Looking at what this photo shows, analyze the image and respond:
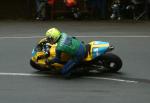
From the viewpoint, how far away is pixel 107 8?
25.5 meters

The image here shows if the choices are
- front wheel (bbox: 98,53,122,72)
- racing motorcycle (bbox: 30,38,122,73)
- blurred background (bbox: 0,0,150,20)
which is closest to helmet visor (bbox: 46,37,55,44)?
racing motorcycle (bbox: 30,38,122,73)

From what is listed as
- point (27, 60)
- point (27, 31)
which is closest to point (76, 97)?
point (27, 60)

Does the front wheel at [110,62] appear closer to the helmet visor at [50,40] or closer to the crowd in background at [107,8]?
the helmet visor at [50,40]

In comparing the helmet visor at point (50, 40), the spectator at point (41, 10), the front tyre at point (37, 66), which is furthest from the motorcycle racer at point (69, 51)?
the spectator at point (41, 10)

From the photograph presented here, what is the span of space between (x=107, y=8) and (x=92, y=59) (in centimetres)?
1247

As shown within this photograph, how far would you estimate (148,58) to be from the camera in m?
15.2

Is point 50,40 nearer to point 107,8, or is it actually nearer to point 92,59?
point 92,59

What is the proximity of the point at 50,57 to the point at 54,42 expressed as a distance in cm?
33

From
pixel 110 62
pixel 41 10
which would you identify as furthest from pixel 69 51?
pixel 41 10

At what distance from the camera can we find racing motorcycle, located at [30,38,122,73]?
43.4 feet

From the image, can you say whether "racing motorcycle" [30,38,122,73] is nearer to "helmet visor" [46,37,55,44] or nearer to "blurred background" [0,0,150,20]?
"helmet visor" [46,37,55,44]

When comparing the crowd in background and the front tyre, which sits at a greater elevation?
the crowd in background

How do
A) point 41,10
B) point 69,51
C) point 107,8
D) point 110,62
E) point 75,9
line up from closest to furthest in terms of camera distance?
point 69,51 < point 110,62 < point 75,9 < point 41,10 < point 107,8

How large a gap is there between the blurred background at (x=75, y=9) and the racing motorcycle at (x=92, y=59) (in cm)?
1111
